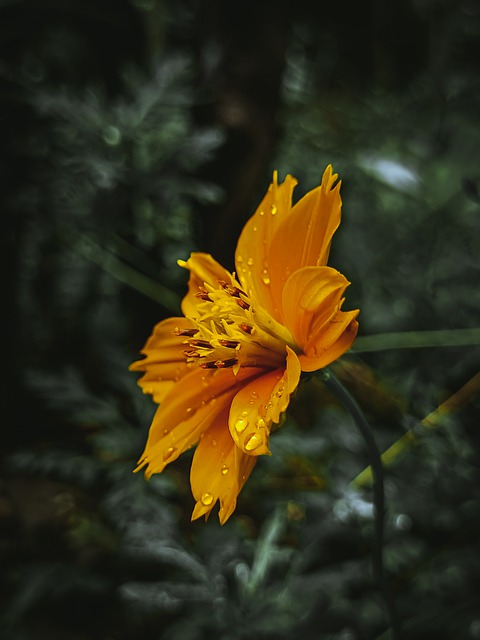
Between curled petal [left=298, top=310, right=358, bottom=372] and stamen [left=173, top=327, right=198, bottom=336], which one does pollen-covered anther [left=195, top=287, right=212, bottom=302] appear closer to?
stamen [left=173, top=327, right=198, bottom=336]

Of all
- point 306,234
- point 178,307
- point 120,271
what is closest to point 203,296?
point 306,234

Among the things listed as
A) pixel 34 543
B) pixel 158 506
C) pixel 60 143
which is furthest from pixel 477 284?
pixel 34 543

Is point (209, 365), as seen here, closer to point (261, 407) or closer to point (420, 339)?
point (261, 407)

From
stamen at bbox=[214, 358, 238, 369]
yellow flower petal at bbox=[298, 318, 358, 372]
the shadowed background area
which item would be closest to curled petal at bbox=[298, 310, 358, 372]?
yellow flower petal at bbox=[298, 318, 358, 372]

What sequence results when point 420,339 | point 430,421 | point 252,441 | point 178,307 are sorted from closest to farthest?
1. point 252,441
2. point 430,421
3. point 420,339
4. point 178,307

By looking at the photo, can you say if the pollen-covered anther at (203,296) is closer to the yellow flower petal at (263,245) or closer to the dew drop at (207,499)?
the yellow flower petal at (263,245)

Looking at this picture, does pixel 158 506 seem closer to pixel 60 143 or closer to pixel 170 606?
pixel 170 606
